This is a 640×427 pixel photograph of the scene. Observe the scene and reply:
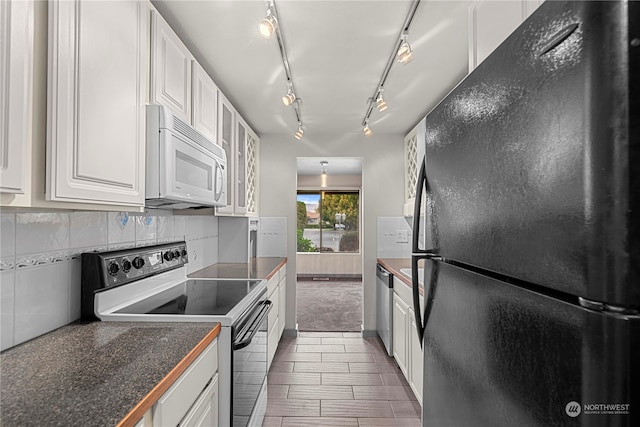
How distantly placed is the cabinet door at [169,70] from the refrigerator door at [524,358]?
4.78 ft

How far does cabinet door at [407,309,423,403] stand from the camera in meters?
2.34

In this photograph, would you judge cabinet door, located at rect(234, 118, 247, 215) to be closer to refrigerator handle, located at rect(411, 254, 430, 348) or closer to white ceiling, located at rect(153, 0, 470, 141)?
white ceiling, located at rect(153, 0, 470, 141)

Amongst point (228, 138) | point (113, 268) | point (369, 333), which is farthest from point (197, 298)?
point (369, 333)

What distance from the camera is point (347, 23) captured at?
6.15ft

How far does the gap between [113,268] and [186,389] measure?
29.8 inches

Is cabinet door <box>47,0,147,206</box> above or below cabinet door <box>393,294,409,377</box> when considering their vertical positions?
above

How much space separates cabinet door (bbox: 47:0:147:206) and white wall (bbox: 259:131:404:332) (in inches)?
110

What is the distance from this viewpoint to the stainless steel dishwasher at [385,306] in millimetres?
3389

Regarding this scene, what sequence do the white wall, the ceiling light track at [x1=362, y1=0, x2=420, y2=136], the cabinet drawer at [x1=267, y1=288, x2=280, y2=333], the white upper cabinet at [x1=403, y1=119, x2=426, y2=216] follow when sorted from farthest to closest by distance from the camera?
the white wall → the white upper cabinet at [x1=403, y1=119, x2=426, y2=216] → the cabinet drawer at [x1=267, y1=288, x2=280, y2=333] → the ceiling light track at [x1=362, y1=0, x2=420, y2=136]

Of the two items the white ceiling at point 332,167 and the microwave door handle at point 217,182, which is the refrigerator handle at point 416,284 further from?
the white ceiling at point 332,167

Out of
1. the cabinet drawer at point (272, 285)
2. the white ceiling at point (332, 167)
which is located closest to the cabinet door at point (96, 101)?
the cabinet drawer at point (272, 285)

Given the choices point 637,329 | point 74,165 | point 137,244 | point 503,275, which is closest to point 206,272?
point 137,244

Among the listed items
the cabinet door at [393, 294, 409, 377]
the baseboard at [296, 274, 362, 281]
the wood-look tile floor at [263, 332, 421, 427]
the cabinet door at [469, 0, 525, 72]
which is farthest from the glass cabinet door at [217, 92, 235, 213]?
the baseboard at [296, 274, 362, 281]

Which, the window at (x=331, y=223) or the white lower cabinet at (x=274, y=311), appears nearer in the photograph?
the white lower cabinet at (x=274, y=311)
